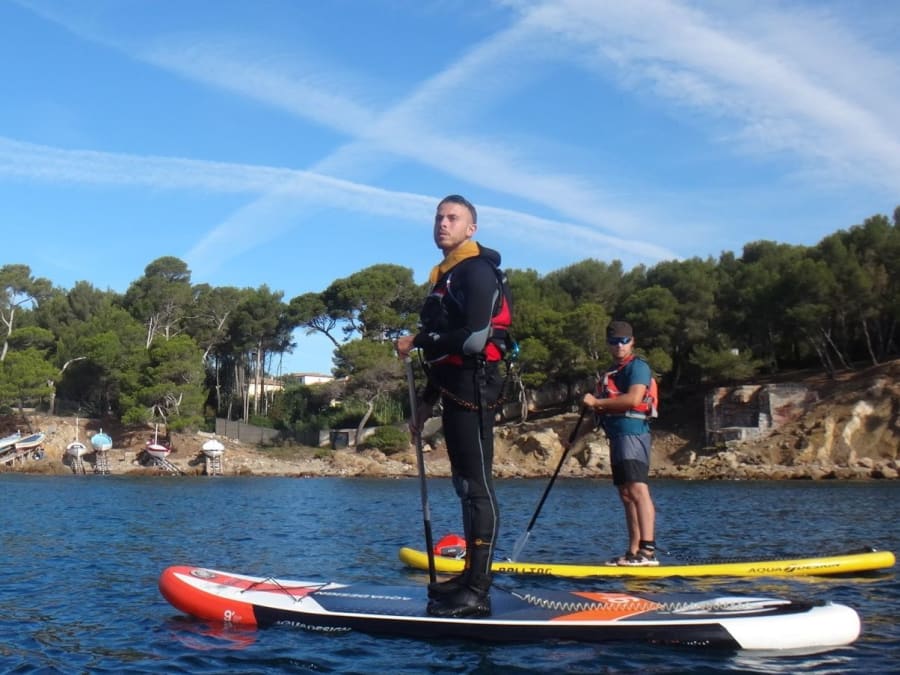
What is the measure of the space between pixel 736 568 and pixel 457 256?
14.4 ft

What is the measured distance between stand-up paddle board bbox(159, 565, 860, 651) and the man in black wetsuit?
24cm

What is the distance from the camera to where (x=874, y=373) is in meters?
46.1

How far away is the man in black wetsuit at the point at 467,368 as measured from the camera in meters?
5.70

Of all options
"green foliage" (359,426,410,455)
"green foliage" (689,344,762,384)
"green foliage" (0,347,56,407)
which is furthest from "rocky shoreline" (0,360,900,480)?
"green foliage" (0,347,56,407)

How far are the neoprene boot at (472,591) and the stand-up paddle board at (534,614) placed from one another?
0.09 metres

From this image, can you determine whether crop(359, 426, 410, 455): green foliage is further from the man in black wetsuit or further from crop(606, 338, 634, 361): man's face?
the man in black wetsuit

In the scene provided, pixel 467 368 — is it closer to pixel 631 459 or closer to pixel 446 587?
pixel 446 587

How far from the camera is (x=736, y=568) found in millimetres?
8219

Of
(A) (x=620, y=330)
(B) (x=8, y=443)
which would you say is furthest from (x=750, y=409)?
(B) (x=8, y=443)

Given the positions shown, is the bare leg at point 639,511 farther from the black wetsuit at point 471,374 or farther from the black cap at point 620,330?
the black wetsuit at point 471,374

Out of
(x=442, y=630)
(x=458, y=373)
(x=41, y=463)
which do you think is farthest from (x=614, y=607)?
(x=41, y=463)

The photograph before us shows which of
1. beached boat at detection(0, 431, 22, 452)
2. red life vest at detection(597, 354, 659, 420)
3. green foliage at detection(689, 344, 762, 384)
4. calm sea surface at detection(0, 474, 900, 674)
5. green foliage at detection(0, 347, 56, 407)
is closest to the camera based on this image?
calm sea surface at detection(0, 474, 900, 674)

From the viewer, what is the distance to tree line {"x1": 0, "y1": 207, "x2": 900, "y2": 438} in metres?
48.5

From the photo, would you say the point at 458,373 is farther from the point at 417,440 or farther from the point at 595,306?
the point at 595,306
